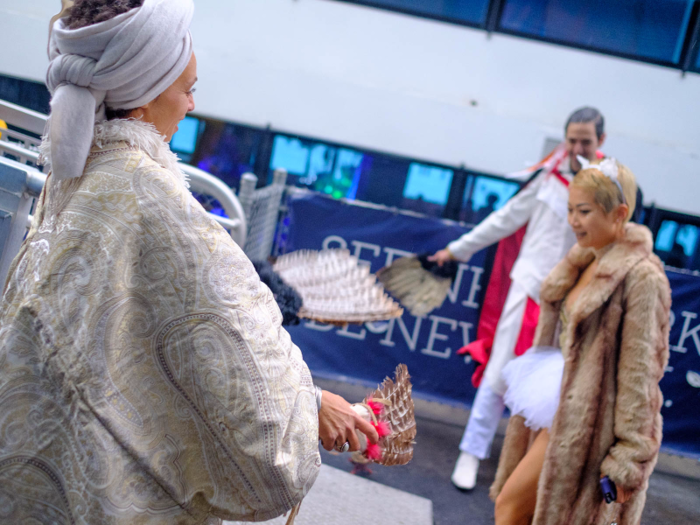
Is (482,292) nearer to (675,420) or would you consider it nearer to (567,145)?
(567,145)

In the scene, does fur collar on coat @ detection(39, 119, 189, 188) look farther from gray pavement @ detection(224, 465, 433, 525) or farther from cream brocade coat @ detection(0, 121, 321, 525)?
gray pavement @ detection(224, 465, 433, 525)

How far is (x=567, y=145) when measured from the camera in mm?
3475

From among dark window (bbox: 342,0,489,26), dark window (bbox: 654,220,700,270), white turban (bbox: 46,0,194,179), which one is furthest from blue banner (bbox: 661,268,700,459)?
white turban (bbox: 46,0,194,179)

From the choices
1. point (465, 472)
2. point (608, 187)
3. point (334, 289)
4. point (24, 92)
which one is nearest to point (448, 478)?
point (465, 472)

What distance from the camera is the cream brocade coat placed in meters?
1.00

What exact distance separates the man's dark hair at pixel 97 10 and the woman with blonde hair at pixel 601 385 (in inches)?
76.9

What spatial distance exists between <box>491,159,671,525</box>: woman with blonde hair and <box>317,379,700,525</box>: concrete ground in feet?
2.85

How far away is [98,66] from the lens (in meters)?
1.00

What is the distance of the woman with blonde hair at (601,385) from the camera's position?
2195 millimetres

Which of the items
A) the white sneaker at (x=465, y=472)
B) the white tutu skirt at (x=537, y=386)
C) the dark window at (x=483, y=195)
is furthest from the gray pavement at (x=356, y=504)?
the dark window at (x=483, y=195)

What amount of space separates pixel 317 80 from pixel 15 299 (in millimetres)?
5496

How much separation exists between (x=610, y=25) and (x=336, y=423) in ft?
20.5

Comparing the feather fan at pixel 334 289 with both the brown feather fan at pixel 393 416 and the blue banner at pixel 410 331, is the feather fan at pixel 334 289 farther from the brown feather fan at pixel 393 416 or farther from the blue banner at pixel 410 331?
the blue banner at pixel 410 331

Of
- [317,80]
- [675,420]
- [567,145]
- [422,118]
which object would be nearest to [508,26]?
[422,118]
